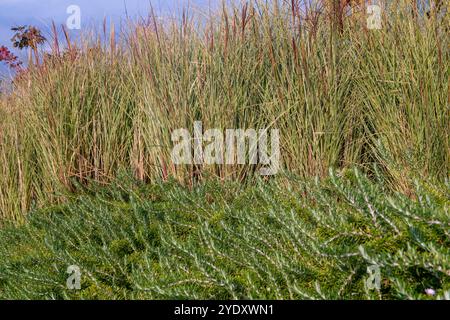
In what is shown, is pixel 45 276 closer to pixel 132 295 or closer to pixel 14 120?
pixel 132 295

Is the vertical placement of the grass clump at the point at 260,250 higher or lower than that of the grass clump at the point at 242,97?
lower

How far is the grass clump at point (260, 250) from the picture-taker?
7.25ft

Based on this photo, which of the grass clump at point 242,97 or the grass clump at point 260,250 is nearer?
the grass clump at point 260,250

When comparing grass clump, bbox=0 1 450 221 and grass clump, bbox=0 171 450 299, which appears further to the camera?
grass clump, bbox=0 1 450 221

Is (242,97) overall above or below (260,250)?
above

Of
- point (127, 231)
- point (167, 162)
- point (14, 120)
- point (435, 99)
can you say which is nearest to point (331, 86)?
point (435, 99)

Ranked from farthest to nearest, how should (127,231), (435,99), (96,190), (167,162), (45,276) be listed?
(96,190) → (167,162) → (435,99) → (127,231) → (45,276)

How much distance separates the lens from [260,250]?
105 inches

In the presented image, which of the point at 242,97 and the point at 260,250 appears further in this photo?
the point at 242,97

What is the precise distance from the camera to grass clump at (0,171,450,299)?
2211 millimetres

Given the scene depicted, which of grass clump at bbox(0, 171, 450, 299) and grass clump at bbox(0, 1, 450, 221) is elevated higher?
grass clump at bbox(0, 1, 450, 221)

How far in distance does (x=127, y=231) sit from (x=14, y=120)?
10.5 ft

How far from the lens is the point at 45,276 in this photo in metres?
3.19
